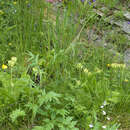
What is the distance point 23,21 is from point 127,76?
1.44 meters

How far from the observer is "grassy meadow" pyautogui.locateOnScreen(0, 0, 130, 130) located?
1848 millimetres

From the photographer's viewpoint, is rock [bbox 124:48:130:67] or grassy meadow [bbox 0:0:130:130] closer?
grassy meadow [bbox 0:0:130:130]

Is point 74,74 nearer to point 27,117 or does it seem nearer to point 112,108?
point 112,108

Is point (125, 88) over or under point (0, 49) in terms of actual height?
under

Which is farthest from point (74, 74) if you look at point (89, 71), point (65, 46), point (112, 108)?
point (112, 108)

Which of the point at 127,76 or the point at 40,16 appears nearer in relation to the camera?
the point at 127,76

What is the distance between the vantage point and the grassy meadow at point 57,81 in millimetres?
1848

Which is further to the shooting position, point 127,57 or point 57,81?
point 127,57

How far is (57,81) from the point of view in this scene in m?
2.13

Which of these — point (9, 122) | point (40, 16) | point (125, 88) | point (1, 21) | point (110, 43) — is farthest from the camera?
point (110, 43)

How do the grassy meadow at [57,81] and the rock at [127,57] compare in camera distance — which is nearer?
Answer: the grassy meadow at [57,81]

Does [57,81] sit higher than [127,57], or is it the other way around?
[57,81]

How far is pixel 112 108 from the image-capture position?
2.18 meters

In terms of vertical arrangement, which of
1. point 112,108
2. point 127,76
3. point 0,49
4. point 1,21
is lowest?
point 112,108
